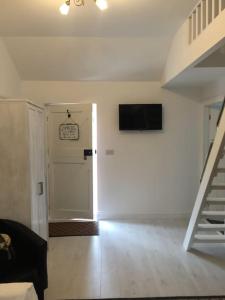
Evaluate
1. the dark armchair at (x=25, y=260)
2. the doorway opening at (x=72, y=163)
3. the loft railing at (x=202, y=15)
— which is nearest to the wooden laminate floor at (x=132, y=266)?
the dark armchair at (x=25, y=260)

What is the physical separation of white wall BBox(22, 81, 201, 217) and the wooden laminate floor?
2.33ft

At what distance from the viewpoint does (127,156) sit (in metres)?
5.38

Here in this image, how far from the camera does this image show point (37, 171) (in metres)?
3.47

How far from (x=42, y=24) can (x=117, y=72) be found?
1638 mm

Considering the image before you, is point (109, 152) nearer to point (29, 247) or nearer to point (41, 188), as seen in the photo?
point (41, 188)

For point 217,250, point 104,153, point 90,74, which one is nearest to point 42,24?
point 90,74

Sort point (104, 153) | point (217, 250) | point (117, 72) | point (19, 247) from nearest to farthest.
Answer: point (19, 247) < point (217, 250) < point (117, 72) < point (104, 153)

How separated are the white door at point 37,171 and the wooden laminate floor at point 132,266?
54 cm

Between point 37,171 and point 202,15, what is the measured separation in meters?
2.40

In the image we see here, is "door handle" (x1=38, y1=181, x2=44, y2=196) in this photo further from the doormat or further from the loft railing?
the loft railing

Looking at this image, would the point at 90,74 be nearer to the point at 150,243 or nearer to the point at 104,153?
the point at 104,153

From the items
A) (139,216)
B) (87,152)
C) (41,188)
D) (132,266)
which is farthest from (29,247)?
(139,216)


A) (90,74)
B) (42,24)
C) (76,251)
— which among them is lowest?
(76,251)

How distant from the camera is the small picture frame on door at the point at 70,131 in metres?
5.30
